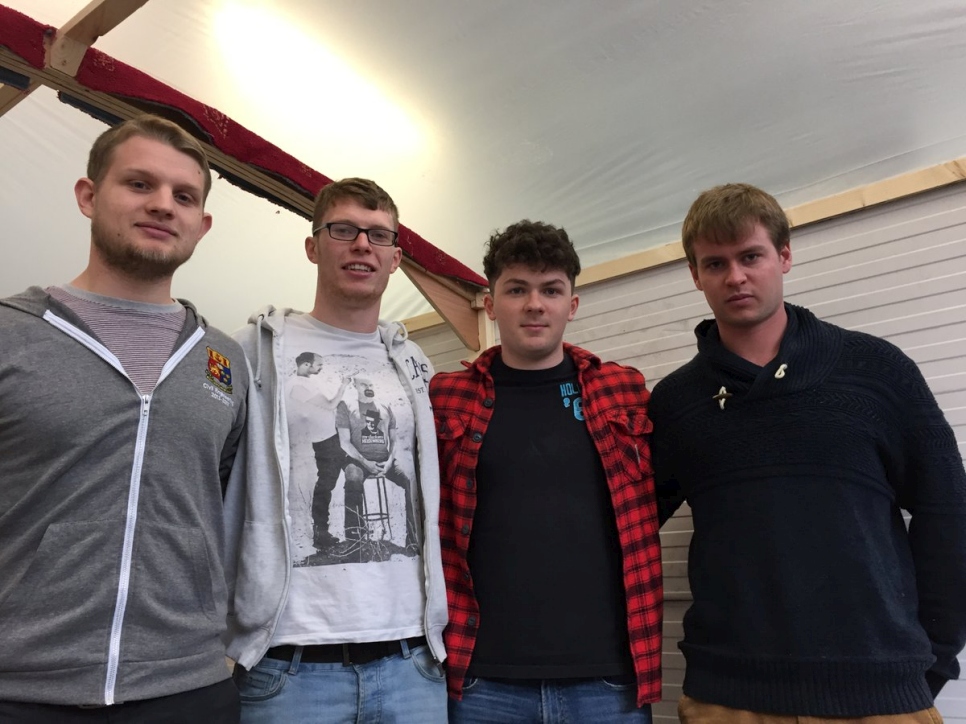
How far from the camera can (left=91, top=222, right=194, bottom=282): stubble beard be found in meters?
1.26

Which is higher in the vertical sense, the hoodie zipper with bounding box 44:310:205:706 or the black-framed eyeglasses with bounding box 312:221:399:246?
the black-framed eyeglasses with bounding box 312:221:399:246

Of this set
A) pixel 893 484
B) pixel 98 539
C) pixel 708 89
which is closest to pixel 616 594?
pixel 893 484

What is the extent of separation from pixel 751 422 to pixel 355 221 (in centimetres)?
104

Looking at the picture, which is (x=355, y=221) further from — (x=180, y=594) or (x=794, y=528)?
(x=794, y=528)

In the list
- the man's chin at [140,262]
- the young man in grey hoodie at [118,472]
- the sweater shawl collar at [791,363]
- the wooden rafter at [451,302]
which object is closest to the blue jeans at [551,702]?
the young man in grey hoodie at [118,472]

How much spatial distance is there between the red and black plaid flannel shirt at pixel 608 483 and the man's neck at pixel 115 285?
778mm

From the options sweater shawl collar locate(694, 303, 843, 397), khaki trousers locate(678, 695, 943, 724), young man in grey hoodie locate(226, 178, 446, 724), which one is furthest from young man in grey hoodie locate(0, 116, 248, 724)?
sweater shawl collar locate(694, 303, 843, 397)

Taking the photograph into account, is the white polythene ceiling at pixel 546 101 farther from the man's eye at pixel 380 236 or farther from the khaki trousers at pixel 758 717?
the khaki trousers at pixel 758 717

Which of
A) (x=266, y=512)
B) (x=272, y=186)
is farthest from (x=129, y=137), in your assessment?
(x=272, y=186)

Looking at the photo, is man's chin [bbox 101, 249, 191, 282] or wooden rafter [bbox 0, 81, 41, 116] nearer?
man's chin [bbox 101, 249, 191, 282]

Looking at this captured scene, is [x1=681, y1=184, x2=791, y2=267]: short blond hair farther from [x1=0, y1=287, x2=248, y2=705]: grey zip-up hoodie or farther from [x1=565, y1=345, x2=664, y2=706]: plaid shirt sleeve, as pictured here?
[x1=0, y1=287, x2=248, y2=705]: grey zip-up hoodie

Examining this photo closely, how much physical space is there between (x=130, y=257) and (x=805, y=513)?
1417 mm

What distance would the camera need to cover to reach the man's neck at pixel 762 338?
1.56 metres

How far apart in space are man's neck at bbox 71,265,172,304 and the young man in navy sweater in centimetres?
120
